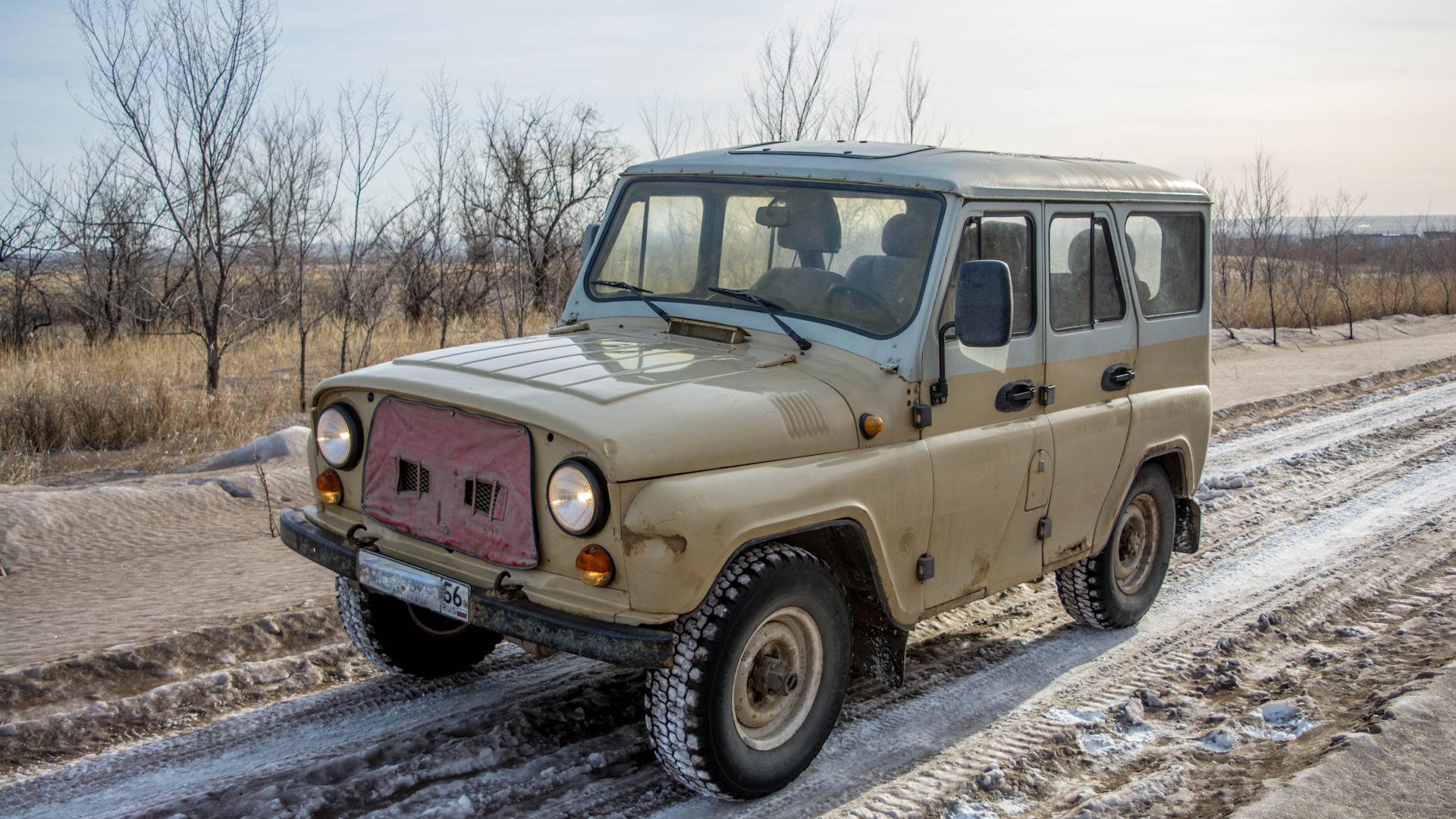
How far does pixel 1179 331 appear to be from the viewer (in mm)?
5312

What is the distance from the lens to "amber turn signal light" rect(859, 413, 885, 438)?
144 inches

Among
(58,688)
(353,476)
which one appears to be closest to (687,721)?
(353,476)

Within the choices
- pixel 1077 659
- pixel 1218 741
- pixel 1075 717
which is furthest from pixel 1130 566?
pixel 1218 741

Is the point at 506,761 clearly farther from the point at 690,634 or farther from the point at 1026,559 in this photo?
the point at 1026,559

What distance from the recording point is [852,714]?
14.0 feet

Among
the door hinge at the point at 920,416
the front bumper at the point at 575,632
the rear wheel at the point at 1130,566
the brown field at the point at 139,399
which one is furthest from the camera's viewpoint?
the brown field at the point at 139,399

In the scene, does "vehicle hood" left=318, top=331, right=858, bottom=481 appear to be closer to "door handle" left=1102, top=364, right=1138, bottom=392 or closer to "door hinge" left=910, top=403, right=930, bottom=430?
"door hinge" left=910, top=403, right=930, bottom=430

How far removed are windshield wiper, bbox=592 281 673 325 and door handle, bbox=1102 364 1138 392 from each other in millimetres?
2050

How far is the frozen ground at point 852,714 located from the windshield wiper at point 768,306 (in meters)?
1.55

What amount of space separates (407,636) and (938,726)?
7.33ft

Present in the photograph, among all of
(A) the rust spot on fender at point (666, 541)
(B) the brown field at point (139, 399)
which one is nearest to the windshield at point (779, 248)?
(A) the rust spot on fender at point (666, 541)

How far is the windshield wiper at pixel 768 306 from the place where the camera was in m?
3.97

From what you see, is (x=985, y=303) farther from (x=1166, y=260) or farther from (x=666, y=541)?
(x=1166, y=260)

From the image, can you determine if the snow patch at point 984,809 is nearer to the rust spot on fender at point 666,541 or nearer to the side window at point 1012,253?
the rust spot on fender at point 666,541
